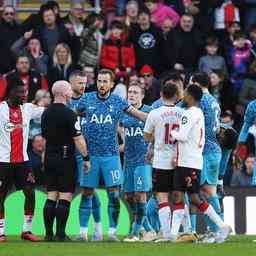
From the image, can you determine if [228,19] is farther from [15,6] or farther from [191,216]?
[191,216]

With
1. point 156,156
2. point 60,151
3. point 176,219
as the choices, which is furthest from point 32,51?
point 176,219

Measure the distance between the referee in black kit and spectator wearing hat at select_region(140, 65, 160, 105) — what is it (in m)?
5.97

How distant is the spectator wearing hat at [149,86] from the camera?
25375 millimetres

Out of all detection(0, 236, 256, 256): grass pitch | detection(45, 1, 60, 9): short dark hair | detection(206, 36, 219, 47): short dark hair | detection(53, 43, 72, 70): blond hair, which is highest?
detection(45, 1, 60, 9): short dark hair

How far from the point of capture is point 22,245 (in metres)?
18.5

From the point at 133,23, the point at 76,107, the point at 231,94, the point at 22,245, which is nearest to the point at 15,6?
the point at 133,23

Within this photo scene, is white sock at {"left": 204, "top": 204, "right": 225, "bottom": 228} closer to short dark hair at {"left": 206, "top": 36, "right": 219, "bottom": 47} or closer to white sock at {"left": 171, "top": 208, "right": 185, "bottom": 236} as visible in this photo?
white sock at {"left": 171, "top": 208, "right": 185, "bottom": 236}

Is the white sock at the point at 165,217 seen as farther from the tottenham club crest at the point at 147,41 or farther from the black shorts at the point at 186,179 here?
the tottenham club crest at the point at 147,41

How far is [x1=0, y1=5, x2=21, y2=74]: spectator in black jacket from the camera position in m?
26.2

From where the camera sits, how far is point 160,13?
27969 mm

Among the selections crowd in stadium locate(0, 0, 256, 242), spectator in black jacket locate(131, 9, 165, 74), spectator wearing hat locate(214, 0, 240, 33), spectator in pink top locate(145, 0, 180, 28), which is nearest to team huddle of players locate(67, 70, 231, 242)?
crowd in stadium locate(0, 0, 256, 242)

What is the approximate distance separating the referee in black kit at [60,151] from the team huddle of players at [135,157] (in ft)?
0.05

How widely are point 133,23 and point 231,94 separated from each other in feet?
7.95

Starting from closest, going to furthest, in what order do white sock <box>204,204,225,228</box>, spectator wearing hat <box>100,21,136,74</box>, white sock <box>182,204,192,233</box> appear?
white sock <box>204,204,225,228</box>, white sock <box>182,204,192,233</box>, spectator wearing hat <box>100,21,136,74</box>
